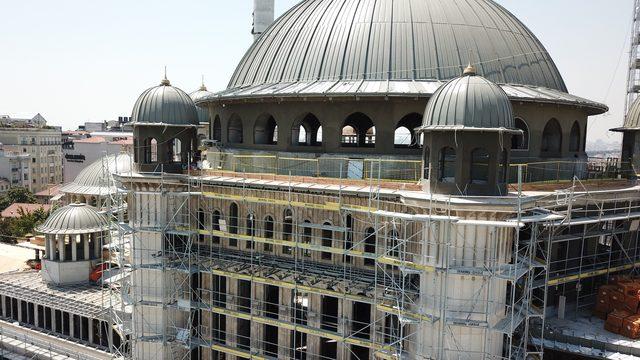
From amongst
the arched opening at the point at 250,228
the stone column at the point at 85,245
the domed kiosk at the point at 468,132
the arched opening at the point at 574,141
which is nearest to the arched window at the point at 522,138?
the arched opening at the point at 574,141

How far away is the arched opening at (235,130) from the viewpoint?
33878 mm

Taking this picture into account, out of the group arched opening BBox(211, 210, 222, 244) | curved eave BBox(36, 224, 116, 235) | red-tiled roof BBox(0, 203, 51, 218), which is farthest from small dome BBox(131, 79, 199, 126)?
red-tiled roof BBox(0, 203, 51, 218)

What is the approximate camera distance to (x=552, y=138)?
31.7 meters

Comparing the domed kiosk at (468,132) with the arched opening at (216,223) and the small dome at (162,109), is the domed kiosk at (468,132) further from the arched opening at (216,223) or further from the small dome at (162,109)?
the small dome at (162,109)

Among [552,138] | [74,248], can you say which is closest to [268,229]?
[552,138]

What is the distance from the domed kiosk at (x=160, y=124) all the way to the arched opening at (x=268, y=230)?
6.39 meters

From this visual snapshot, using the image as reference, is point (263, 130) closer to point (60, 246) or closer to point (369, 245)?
point (369, 245)

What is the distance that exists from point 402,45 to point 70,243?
102 ft

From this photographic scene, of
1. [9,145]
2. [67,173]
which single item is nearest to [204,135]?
[67,173]

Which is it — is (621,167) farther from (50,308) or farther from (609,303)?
(50,308)

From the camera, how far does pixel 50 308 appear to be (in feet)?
132

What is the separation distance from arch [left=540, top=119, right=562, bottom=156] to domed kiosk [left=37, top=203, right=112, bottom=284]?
32.5 metres

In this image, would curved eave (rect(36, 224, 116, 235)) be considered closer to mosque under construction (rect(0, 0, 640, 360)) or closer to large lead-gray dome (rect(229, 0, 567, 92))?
mosque under construction (rect(0, 0, 640, 360))

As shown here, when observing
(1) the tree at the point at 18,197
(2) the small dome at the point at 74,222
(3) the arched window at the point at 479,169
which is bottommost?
(1) the tree at the point at 18,197
